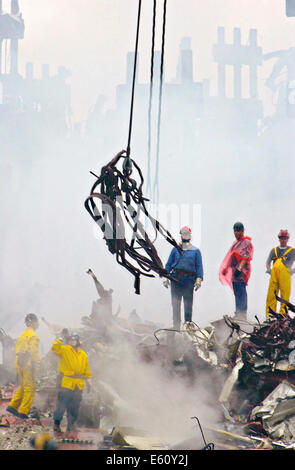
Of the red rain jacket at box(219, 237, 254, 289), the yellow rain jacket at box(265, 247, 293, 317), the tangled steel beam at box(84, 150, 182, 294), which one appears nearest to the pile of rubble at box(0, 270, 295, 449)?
the yellow rain jacket at box(265, 247, 293, 317)

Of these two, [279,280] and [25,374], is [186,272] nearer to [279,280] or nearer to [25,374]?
[279,280]

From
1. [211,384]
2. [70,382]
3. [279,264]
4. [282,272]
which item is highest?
[279,264]

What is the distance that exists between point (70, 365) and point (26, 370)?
74 cm

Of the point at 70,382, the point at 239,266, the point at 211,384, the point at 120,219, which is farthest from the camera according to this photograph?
the point at 239,266

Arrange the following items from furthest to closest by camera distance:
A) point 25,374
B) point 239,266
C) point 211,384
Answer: point 239,266
point 211,384
point 25,374

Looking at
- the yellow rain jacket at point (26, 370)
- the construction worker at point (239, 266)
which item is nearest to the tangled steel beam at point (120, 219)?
the yellow rain jacket at point (26, 370)

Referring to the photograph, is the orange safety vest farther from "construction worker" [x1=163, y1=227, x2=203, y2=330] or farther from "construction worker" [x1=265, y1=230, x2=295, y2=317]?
"construction worker" [x1=163, y1=227, x2=203, y2=330]

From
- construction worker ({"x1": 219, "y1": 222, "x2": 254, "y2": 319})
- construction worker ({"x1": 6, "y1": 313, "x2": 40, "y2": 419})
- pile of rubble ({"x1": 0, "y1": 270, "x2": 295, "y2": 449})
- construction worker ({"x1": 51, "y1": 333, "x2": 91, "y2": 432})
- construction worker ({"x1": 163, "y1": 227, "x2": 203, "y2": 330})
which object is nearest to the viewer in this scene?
pile of rubble ({"x1": 0, "y1": 270, "x2": 295, "y2": 449})

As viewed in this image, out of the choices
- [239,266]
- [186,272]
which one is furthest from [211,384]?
[239,266]

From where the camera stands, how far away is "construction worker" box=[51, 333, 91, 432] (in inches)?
303

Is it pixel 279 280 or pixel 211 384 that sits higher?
pixel 279 280

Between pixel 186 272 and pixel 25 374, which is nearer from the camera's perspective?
pixel 25 374

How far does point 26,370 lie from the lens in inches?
317

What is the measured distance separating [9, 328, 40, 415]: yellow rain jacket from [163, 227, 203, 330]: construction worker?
2.21 meters
